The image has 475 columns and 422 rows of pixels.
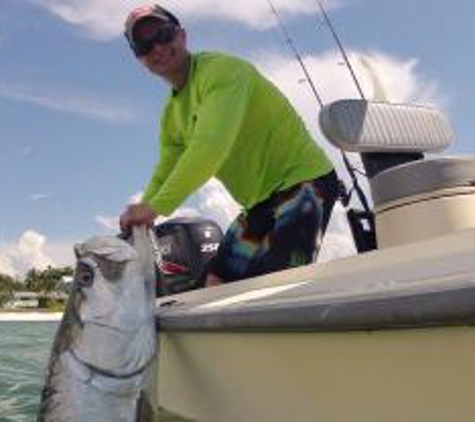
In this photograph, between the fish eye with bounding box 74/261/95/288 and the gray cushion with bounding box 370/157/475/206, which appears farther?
the gray cushion with bounding box 370/157/475/206

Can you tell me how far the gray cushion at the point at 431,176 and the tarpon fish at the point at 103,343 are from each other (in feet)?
3.39

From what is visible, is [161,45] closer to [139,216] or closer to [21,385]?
[139,216]

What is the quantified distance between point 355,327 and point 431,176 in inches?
53.7

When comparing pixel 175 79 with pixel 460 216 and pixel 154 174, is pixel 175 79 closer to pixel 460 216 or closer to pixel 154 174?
pixel 154 174

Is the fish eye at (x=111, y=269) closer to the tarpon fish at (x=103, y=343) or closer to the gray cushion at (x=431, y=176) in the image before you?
the tarpon fish at (x=103, y=343)

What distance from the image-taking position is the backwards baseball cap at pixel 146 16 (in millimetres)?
3943

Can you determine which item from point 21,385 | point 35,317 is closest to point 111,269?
point 21,385

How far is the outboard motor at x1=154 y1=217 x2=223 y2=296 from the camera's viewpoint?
16.7ft

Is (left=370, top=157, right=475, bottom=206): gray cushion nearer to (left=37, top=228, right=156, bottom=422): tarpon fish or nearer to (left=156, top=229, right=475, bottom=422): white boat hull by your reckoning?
(left=156, top=229, right=475, bottom=422): white boat hull

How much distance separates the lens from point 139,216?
354 cm

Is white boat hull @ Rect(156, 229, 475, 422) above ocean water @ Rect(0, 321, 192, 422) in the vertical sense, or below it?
above

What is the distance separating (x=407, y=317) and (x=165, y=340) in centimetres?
178

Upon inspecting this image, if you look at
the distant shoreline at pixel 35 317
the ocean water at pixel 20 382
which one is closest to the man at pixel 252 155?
the ocean water at pixel 20 382

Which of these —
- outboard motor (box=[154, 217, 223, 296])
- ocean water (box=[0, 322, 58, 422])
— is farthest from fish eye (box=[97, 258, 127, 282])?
ocean water (box=[0, 322, 58, 422])
